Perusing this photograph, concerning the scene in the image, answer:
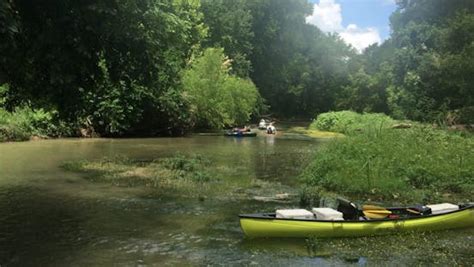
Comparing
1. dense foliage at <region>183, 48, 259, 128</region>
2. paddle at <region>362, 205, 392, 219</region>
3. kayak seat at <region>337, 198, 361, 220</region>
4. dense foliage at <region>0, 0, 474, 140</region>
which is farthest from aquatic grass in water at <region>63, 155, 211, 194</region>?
dense foliage at <region>183, 48, 259, 128</region>

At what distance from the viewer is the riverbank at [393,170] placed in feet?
59.6

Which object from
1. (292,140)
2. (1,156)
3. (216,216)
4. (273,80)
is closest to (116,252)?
(216,216)

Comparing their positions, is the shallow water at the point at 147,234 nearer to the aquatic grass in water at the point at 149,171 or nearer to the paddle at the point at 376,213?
the paddle at the point at 376,213

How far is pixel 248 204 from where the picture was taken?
17016 mm

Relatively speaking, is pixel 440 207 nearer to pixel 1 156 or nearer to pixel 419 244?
pixel 419 244

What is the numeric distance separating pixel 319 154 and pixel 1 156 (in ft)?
53.6

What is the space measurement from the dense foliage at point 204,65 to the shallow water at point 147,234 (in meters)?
2.77

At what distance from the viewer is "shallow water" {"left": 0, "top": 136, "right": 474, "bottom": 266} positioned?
1158 cm

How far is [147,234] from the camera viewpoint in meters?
13.4

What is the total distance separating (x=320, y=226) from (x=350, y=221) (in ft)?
2.54

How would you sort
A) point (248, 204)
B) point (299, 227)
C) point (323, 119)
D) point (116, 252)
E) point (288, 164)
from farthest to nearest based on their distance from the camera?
point (323, 119), point (288, 164), point (248, 204), point (299, 227), point (116, 252)

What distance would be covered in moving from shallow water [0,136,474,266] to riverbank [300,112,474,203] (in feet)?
7.00

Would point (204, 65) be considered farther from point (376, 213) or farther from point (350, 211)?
point (350, 211)

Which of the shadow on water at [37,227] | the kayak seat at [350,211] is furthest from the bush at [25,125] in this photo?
the kayak seat at [350,211]
